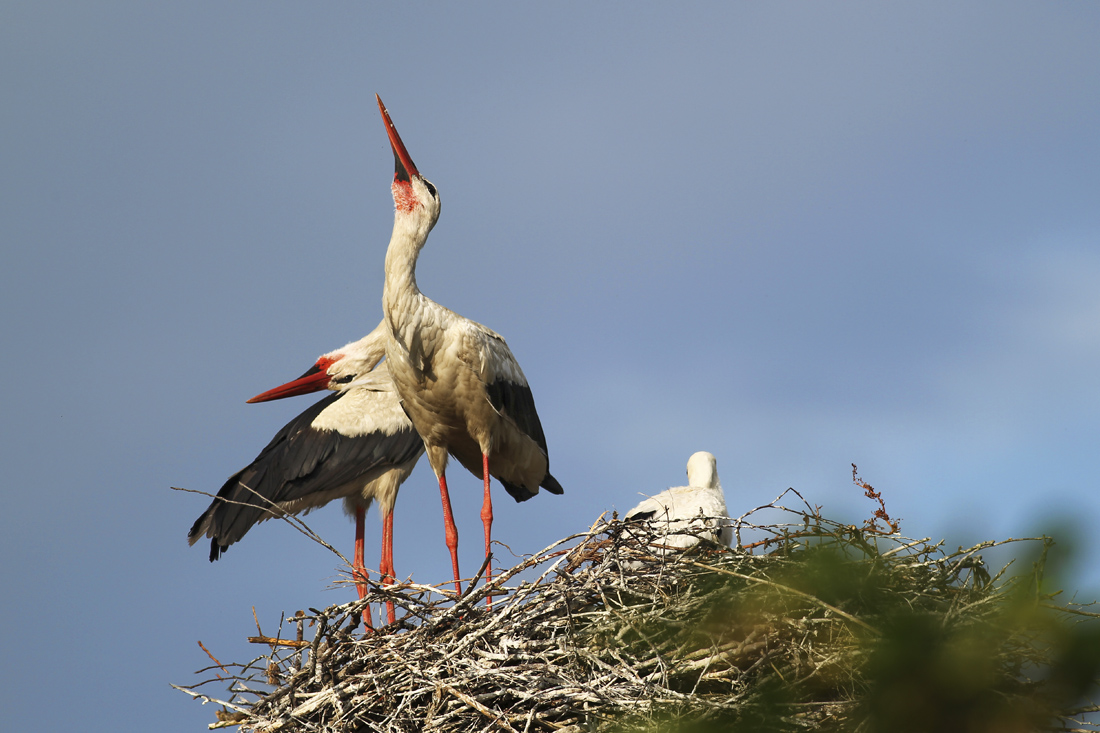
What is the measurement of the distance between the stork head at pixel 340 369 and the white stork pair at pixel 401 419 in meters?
0.01

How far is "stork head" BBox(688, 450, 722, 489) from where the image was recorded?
18.3 feet

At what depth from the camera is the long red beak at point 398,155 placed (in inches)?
227

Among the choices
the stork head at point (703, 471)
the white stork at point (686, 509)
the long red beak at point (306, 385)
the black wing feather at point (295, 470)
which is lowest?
the white stork at point (686, 509)

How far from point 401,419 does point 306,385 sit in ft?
3.54

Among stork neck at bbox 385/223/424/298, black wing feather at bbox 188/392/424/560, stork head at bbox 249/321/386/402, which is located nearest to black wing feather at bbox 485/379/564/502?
stork neck at bbox 385/223/424/298

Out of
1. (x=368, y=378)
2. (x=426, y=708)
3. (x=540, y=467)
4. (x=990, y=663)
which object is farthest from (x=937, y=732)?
(x=368, y=378)

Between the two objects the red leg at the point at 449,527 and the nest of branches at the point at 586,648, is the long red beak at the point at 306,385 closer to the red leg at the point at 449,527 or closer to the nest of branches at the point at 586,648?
the red leg at the point at 449,527

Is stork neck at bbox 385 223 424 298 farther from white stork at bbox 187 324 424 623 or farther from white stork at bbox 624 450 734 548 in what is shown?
white stork at bbox 187 324 424 623

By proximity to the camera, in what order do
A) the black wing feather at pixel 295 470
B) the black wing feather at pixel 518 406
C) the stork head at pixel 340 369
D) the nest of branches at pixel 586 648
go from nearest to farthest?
the nest of branches at pixel 586 648, the black wing feather at pixel 518 406, the black wing feather at pixel 295 470, the stork head at pixel 340 369

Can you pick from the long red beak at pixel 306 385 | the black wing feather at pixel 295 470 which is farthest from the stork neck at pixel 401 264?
the long red beak at pixel 306 385

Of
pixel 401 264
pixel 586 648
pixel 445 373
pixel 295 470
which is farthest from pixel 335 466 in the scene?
pixel 586 648

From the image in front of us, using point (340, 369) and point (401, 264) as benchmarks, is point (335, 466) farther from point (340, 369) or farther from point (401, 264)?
point (401, 264)

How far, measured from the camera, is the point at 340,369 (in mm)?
7988

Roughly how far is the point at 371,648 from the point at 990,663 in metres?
3.24
